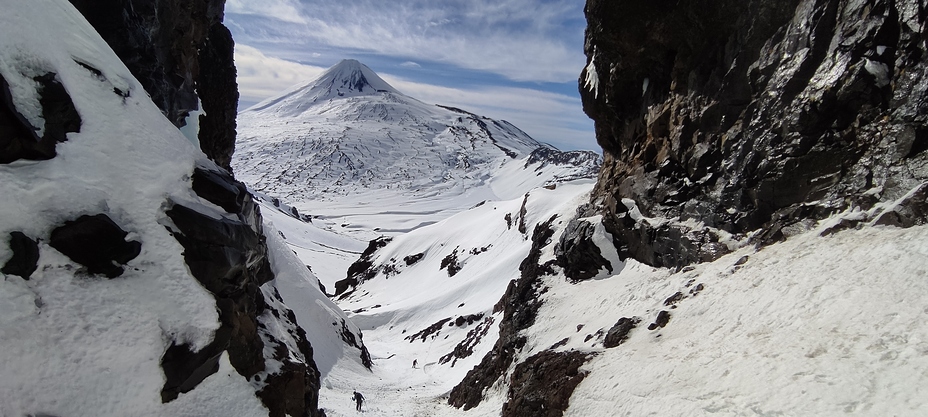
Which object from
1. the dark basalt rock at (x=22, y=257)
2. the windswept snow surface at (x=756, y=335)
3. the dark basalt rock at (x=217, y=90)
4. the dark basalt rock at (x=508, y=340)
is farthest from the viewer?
the dark basalt rock at (x=217, y=90)

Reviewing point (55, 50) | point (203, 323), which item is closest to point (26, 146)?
point (55, 50)

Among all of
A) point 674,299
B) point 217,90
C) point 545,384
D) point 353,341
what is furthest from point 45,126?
point 353,341

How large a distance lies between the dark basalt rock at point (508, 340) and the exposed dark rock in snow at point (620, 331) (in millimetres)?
6392

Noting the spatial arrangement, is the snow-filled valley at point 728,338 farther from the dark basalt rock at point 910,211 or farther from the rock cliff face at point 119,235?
the rock cliff face at point 119,235

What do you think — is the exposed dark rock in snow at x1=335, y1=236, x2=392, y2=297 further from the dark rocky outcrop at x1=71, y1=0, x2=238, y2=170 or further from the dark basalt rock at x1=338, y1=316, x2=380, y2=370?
the dark rocky outcrop at x1=71, y1=0, x2=238, y2=170

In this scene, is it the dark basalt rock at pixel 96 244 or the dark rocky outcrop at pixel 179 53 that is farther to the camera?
the dark rocky outcrop at pixel 179 53

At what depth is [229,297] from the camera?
1384 centimetres

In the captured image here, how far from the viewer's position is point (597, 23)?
2186cm

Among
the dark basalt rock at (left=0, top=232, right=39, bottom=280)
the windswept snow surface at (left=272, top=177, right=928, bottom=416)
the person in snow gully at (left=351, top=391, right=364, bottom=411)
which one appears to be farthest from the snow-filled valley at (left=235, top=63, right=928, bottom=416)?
the dark basalt rock at (left=0, top=232, right=39, bottom=280)

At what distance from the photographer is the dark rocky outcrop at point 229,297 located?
40.2 feet

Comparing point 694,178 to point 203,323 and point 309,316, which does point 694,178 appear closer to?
point 203,323

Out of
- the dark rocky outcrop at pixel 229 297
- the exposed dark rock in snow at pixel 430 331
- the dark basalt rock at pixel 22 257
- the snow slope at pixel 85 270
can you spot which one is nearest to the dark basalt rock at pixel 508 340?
the dark rocky outcrop at pixel 229 297

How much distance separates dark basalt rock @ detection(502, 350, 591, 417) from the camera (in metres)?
14.9

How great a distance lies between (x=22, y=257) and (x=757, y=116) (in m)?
22.0
